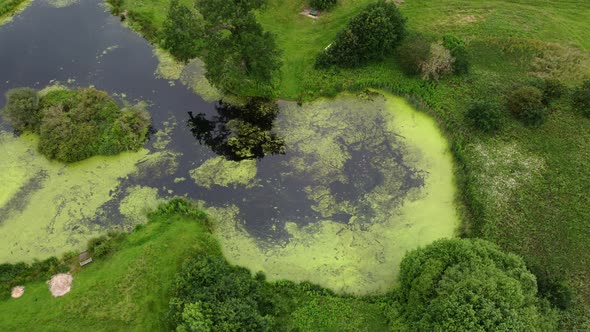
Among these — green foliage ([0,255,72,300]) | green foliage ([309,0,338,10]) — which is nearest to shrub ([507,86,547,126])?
green foliage ([309,0,338,10])

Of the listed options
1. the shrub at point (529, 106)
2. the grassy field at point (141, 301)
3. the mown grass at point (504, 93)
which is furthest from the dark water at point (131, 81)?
the shrub at point (529, 106)

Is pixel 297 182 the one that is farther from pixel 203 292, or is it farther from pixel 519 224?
pixel 519 224

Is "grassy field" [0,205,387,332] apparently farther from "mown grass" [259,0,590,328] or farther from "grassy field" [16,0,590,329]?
"mown grass" [259,0,590,328]

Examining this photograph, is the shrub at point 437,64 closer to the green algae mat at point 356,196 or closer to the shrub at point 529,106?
the green algae mat at point 356,196

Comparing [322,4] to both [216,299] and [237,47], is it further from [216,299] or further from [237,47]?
[216,299]

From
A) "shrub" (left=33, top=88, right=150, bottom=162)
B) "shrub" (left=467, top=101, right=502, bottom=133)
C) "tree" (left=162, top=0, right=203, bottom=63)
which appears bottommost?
"shrub" (left=33, top=88, right=150, bottom=162)
